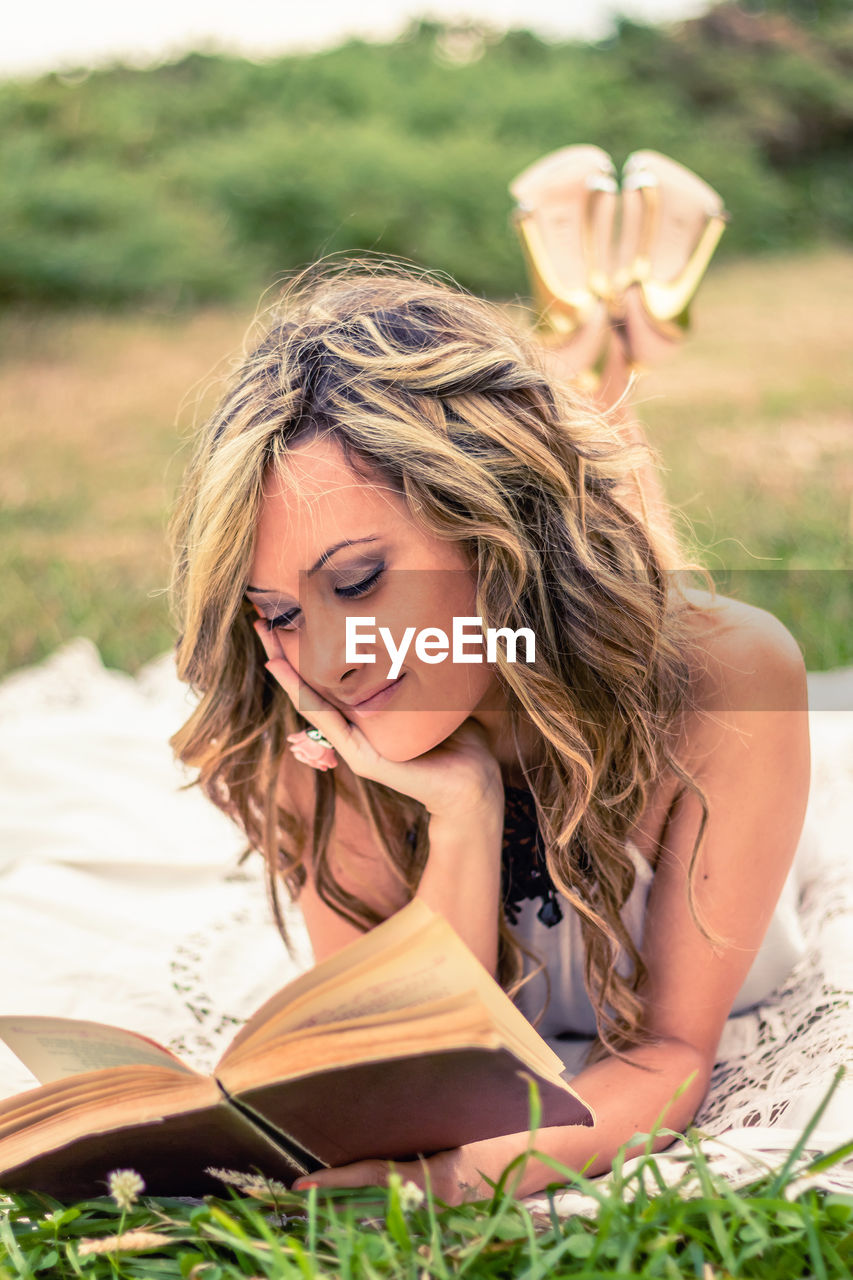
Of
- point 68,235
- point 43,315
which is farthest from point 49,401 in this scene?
point 68,235

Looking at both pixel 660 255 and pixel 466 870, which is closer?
pixel 466 870

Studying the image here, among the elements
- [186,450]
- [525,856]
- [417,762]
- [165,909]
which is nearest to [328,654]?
[417,762]

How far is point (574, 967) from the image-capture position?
194 cm

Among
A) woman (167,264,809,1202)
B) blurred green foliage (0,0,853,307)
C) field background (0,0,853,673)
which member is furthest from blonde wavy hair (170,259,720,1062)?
blurred green foliage (0,0,853,307)

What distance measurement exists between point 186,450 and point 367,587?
18.1 ft

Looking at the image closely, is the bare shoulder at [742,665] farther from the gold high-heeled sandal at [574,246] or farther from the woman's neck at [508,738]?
the gold high-heeled sandal at [574,246]

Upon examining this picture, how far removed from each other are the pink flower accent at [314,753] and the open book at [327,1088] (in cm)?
58

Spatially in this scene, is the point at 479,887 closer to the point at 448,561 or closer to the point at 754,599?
the point at 448,561

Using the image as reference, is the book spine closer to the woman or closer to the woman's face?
the woman

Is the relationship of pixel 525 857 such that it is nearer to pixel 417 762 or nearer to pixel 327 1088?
pixel 417 762

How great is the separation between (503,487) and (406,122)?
12.3 m

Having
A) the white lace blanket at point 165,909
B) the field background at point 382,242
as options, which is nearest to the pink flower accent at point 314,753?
the white lace blanket at point 165,909

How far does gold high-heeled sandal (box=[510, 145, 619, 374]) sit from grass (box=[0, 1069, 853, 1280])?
7.80ft

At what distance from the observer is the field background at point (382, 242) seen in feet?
15.8
